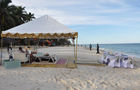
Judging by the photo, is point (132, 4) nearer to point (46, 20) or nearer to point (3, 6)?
point (46, 20)

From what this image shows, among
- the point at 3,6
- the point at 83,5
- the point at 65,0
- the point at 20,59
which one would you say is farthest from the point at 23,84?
the point at 3,6

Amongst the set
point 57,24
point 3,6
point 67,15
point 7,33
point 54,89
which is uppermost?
point 3,6

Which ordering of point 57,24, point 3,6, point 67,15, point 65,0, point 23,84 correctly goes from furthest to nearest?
1. point 3,6
2. point 67,15
3. point 65,0
4. point 57,24
5. point 23,84

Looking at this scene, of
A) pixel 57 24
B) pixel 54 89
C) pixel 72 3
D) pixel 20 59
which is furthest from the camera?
pixel 72 3

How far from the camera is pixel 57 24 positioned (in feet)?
24.6

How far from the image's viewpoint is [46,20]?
25.5 feet

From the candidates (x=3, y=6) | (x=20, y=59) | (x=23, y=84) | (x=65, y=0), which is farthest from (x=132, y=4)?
(x=3, y=6)

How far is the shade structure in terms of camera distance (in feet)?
21.3

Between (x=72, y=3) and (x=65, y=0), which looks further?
(x=72, y=3)

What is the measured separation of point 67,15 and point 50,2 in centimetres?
524

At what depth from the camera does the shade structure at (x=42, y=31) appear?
649 centimetres

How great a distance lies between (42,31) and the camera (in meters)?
6.64

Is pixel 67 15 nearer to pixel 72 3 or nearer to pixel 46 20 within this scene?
pixel 72 3

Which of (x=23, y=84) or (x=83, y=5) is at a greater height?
(x=83, y=5)
